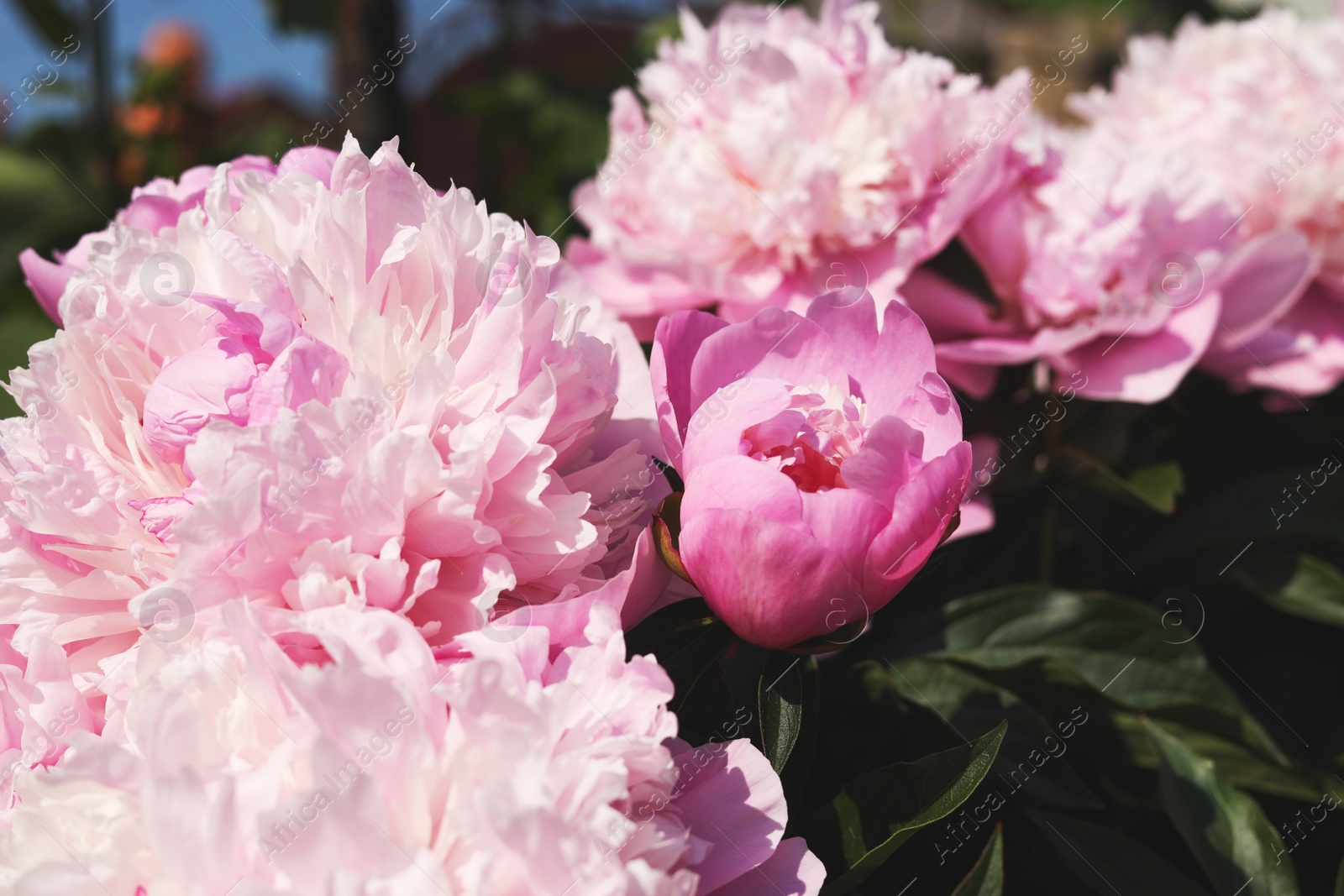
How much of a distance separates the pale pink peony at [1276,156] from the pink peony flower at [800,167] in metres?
0.21

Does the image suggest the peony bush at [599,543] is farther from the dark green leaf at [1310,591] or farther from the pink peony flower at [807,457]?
the dark green leaf at [1310,591]

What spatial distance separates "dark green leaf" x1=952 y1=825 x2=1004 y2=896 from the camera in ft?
1.49

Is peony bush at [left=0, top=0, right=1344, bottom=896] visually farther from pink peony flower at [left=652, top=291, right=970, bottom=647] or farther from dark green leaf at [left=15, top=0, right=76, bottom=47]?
dark green leaf at [left=15, top=0, right=76, bottom=47]

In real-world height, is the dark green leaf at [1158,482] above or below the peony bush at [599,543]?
below

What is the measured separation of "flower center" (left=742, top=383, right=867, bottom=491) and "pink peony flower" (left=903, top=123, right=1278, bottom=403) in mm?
305

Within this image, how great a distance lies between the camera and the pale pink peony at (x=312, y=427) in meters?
0.39

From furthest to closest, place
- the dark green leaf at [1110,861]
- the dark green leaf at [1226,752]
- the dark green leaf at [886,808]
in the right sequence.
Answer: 1. the dark green leaf at [1226,752]
2. the dark green leaf at [1110,861]
3. the dark green leaf at [886,808]

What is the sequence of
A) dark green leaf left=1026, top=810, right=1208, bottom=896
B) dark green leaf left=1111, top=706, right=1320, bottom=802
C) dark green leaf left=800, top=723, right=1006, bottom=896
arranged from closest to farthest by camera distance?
dark green leaf left=800, top=723, right=1006, bottom=896 < dark green leaf left=1026, top=810, right=1208, bottom=896 < dark green leaf left=1111, top=706, right=1320, bottom=802

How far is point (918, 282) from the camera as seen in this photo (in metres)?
0.78

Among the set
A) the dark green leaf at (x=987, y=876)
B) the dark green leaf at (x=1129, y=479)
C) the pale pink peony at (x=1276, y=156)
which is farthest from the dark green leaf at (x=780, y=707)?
the pale pink peony at (x=1276, y=156)

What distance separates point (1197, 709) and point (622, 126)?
0.60 metres

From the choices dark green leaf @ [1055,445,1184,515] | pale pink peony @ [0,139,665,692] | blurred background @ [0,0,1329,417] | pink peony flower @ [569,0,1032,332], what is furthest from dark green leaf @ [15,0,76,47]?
dark green leaf @ [1055,445,1184,515]

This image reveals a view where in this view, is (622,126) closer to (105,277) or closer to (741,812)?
(105,277)

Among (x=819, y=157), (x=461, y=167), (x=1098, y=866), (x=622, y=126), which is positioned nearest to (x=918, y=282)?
(x=819, y=157)
